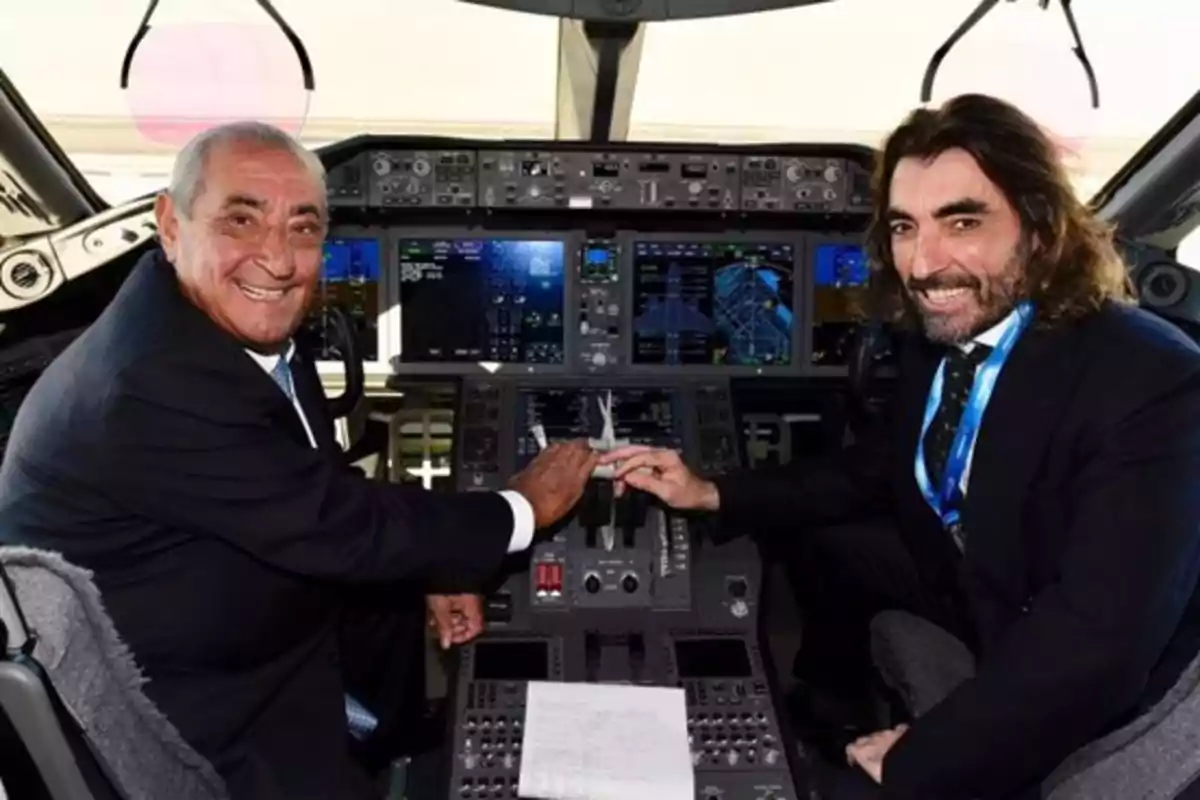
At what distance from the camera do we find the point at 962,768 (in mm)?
1522

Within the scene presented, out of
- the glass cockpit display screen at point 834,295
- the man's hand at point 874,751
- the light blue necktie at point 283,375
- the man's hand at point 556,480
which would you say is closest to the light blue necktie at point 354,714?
the light blue necktie at point 283,375

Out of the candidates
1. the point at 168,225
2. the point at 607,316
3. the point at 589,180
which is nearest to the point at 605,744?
the point at 168,225

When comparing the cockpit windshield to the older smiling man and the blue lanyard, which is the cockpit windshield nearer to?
the blue lanyard

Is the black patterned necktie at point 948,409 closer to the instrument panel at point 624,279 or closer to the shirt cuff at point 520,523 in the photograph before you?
the shirt cuff at point 520,523

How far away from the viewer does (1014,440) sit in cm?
160

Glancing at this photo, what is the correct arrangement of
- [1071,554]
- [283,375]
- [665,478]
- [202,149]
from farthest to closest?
[665,478], [283,375], [202,149], [1071,554]

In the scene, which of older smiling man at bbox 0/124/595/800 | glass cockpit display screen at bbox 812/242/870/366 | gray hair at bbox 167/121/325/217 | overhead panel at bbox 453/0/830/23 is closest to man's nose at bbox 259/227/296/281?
older smiling man at bbox 0/124/595/800

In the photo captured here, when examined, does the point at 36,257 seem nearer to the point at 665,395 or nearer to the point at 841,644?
the point at 665,395

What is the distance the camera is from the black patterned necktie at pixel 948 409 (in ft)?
5.81

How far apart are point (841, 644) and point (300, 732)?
3.74 feet

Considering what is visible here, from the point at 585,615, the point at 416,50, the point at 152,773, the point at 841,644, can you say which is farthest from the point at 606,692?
the point at 416,50

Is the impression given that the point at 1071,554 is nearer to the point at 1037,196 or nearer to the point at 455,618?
the point at 1037,196

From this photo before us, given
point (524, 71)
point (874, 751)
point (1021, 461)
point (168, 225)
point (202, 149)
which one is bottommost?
point (874, 751)

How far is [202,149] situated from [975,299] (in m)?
1.08
